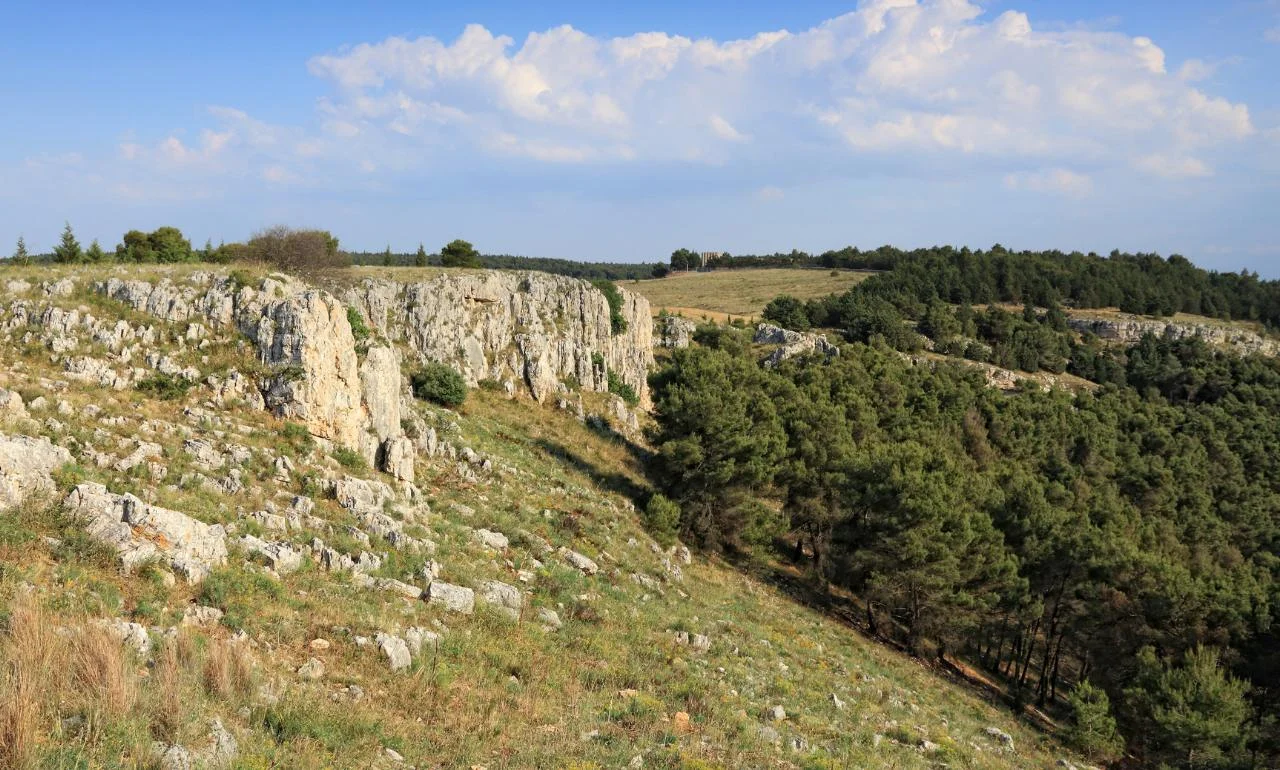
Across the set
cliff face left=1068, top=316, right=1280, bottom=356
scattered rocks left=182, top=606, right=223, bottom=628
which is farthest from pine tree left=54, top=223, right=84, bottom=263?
cliff face left=1068, top=316, right=1280, bottom=356

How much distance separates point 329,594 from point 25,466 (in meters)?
5.04

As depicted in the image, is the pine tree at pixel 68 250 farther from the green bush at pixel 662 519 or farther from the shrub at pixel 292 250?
the green bush at pixel 662 519

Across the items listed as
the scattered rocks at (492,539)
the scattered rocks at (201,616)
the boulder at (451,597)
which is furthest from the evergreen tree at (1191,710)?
the scattered rocks at (201,616)

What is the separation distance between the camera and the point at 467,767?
7.80 metres

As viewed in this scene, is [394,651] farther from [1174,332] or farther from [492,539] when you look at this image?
[1174,332]

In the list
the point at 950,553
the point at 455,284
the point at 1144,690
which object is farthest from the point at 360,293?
the point at 1144,690

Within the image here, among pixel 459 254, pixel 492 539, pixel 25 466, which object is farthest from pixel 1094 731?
pixel 459 254

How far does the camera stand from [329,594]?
1123 cm

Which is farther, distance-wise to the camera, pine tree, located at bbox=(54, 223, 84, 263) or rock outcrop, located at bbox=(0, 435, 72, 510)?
pine tree, located at bbox=(54, 223, 84, 263)

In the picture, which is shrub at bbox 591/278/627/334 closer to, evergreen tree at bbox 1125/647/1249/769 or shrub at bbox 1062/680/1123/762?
shrub at bbox 1062/680/1123/762

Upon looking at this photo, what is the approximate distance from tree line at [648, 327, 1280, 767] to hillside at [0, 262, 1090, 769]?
3541mm

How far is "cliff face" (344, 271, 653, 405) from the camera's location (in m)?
40.4

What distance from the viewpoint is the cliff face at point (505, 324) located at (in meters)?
40.4

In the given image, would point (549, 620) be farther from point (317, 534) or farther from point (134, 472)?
point (134, 472)
